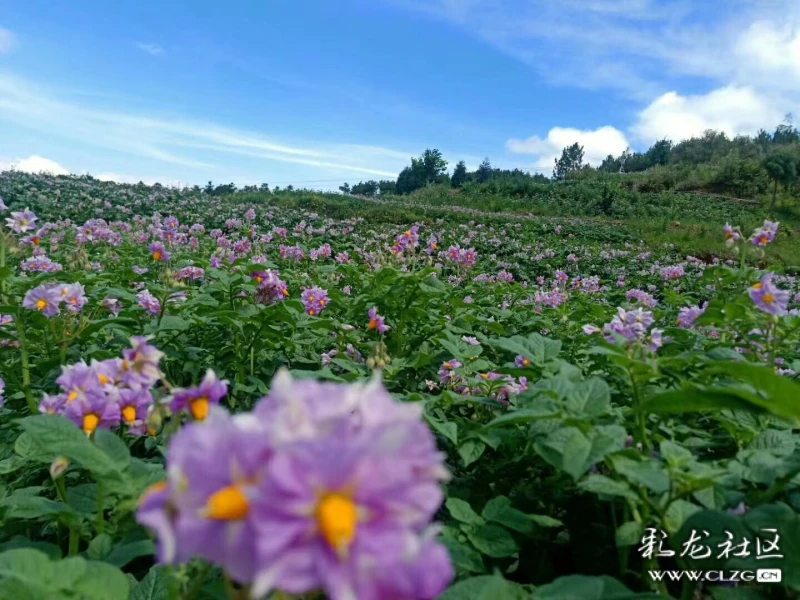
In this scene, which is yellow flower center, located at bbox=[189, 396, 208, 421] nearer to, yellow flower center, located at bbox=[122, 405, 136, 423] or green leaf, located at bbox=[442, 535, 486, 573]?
yellow flower center, located at bbox=[122, 405, 136, 423]

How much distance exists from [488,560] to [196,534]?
3.61ft

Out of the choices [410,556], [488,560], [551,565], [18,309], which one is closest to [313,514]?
[410,556]

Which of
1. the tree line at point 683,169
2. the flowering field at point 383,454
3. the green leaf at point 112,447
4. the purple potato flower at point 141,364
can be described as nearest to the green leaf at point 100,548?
the flowering field at point 383,454

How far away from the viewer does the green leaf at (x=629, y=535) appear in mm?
1312

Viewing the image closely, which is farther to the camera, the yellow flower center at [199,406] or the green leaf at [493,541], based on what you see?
the green leaf at [493,541]

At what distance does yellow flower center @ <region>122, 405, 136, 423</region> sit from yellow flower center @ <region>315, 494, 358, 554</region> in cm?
92

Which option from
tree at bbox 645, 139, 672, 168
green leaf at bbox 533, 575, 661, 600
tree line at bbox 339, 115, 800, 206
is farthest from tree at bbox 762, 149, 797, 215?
green leaf at bbox 533, 575, 661, 600

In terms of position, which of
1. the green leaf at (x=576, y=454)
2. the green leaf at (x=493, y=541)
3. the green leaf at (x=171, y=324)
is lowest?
the green leaf at (x=493, y=541)

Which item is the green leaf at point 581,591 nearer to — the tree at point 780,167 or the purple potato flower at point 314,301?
the purple potato flower at point 314,301

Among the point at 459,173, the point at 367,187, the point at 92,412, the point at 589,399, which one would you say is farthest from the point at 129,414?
the point at 459,173

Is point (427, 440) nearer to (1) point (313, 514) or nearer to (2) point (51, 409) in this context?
(1) point (313, 514)

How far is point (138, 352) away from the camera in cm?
138

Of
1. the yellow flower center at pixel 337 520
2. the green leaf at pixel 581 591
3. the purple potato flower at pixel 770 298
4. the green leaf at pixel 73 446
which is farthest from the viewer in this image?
the purple potato flower at pixel 770 298

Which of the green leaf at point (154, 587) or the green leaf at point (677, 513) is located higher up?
the green leaf at point (677, 513)
